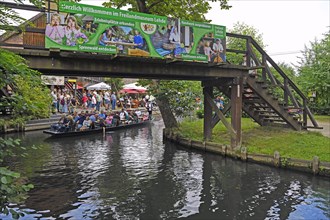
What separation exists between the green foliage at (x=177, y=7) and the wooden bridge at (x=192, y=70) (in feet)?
18.0

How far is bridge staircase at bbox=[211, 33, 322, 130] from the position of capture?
14.2 m

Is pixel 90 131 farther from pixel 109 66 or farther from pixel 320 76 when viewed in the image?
pixel 320 76

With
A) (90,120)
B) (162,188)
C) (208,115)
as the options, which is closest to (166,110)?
(208,115)

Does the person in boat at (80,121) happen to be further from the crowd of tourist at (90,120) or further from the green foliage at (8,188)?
the green foliage at (8,188)

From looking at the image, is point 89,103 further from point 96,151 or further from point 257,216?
point 257,216

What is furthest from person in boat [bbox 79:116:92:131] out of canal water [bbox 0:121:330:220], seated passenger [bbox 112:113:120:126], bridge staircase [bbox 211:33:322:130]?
bridge staircase [bbox 211:33:322:130]

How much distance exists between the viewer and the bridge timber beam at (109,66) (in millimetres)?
9531

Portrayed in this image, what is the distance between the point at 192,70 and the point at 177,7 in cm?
735

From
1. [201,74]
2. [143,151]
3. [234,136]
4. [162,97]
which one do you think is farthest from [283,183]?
[162,97]

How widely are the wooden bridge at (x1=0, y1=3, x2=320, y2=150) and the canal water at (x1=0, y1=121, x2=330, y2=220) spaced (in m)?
2.98

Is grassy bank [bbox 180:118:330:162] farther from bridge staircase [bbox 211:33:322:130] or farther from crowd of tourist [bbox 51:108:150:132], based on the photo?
crowd of tourist [bbox 51:108:150:132]

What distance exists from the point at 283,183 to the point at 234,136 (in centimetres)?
402

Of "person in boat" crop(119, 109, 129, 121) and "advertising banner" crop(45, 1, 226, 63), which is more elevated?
"advertising banner" crop(45, 1, 226, 63)

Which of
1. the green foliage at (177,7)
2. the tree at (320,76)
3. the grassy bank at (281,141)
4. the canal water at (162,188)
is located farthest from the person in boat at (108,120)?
the tree at (320,76)
